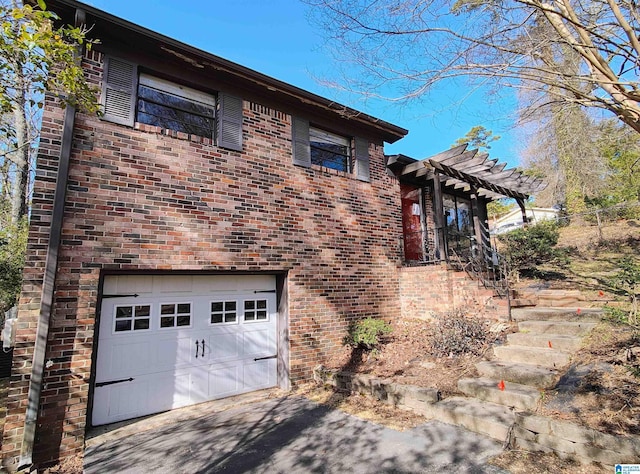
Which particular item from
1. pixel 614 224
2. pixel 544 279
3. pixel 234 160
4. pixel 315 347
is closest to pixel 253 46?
pixel 234 160

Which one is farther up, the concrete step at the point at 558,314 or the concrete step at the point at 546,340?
the concrete step at the point at 558,314

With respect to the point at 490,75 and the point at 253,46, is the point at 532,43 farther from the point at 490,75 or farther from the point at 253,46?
the point at 253,46

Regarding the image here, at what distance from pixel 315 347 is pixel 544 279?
736 centimetres

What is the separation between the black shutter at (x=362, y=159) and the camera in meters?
7.72

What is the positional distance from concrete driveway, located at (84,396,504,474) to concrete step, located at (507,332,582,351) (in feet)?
6.98

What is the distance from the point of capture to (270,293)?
6281 millimetres

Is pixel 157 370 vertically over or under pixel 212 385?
over

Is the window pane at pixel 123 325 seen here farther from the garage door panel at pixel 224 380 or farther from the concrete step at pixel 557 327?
the concrete step at pixel 557 327

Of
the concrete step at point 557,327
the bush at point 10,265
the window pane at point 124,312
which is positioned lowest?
the concrete step at point 557,327

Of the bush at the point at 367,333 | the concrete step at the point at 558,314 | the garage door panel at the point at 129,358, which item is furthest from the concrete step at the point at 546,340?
the garage door panel at the point at 129,358

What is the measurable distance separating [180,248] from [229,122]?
250 centimetres

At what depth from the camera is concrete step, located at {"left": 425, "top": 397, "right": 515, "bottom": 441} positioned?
3.49 metres

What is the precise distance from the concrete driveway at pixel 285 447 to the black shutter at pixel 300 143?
15.4 ft

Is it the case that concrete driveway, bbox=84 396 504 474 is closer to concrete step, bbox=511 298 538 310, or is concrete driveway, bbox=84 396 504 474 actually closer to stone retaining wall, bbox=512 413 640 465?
stone retaining wall, bbox=512 413 640 465
